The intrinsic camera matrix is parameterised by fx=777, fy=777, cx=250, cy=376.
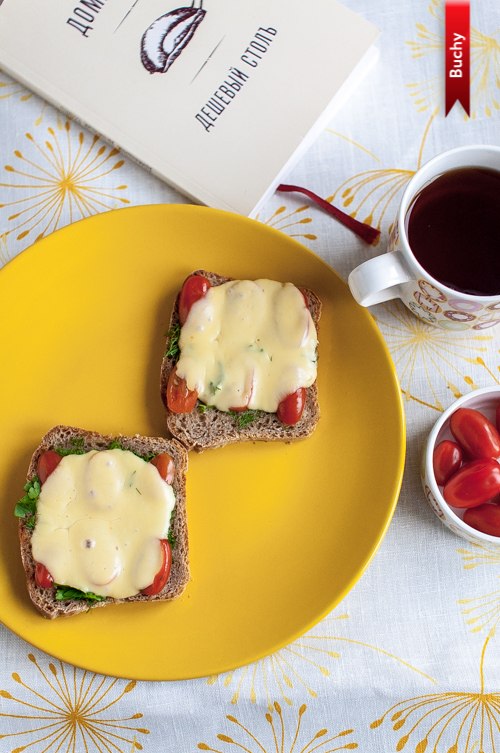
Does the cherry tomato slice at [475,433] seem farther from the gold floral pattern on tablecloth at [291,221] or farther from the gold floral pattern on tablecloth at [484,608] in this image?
the gold floral pattern on tablecloth at [291,221]

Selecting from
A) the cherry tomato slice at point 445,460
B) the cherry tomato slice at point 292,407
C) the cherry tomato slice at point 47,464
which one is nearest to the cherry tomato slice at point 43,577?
the cherry tomato slice at point 47,464

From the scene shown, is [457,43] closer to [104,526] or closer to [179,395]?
[179,395]

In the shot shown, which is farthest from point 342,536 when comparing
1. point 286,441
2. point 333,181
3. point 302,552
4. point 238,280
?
point 333,181

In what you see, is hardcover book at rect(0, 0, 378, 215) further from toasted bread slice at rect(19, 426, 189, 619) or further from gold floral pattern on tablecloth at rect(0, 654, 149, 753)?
gold floral pattern on tablecloth at rect(0, 654, 149, 753)

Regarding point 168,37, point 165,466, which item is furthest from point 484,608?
point 168,37

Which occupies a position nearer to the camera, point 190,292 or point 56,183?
point 190,292

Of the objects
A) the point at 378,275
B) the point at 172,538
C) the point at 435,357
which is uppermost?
the point at 435,357
